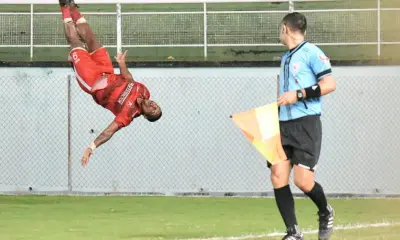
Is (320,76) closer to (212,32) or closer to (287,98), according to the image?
(287,98)

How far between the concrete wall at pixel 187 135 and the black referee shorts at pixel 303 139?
9962mm

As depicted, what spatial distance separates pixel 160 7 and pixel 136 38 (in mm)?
3028

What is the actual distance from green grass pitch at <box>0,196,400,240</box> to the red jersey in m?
1.51

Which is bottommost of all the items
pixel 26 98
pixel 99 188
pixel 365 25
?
pixel 99 188

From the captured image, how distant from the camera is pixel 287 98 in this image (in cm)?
1038

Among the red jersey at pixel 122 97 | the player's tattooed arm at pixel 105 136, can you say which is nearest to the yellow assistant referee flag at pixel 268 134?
the player's tattooed arm at pixel 105 136

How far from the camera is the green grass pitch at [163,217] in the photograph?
13.7 metres

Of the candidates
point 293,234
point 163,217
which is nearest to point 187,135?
point 163,217

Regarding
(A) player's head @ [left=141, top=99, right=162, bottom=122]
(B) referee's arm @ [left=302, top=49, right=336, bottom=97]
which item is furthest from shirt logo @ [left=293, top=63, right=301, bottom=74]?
(A) player's head @ [left=141, top=99, right=162, bottom=122]

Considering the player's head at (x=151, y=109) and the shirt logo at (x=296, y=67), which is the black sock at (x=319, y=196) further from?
the player's head at (x=151, y=109)

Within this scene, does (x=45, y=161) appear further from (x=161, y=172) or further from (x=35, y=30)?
(x=35, y=30)

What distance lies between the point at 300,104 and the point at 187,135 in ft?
34.1

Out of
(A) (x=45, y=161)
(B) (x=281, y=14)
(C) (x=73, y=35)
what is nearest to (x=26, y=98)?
(A) (x=45, y=161)

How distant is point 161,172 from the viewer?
21.1 metres
